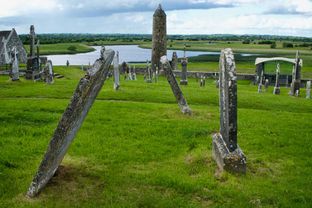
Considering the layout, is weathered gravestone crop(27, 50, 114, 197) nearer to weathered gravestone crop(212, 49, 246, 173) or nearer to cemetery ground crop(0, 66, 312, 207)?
cemetery ground crop(0, 66, 312, 207)

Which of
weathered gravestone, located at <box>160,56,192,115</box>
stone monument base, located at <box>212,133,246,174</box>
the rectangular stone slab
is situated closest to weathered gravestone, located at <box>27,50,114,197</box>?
the rectangular stone slab

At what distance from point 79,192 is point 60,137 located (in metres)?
1.22

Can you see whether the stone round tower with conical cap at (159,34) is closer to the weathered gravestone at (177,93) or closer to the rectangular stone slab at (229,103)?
the weathered gravestone at (177,93)

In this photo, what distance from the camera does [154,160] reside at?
10.5 metres

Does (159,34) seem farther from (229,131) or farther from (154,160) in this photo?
(229,131)

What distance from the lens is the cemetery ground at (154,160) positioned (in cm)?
808

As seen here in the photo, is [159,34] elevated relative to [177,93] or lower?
elevated

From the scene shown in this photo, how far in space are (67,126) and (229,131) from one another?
393cm

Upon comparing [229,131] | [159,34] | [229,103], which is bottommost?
[229,131]

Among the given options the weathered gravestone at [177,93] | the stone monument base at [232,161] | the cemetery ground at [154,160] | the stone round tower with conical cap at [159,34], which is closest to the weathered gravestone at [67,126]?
the cemetery ground at [154,160]

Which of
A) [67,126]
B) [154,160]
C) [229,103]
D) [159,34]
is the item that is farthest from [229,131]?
[159,34]

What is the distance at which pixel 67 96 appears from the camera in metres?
22.0

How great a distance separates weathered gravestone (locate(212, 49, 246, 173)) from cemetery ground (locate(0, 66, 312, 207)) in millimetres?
269

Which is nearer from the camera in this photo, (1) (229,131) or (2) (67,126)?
(2) (67,126)
